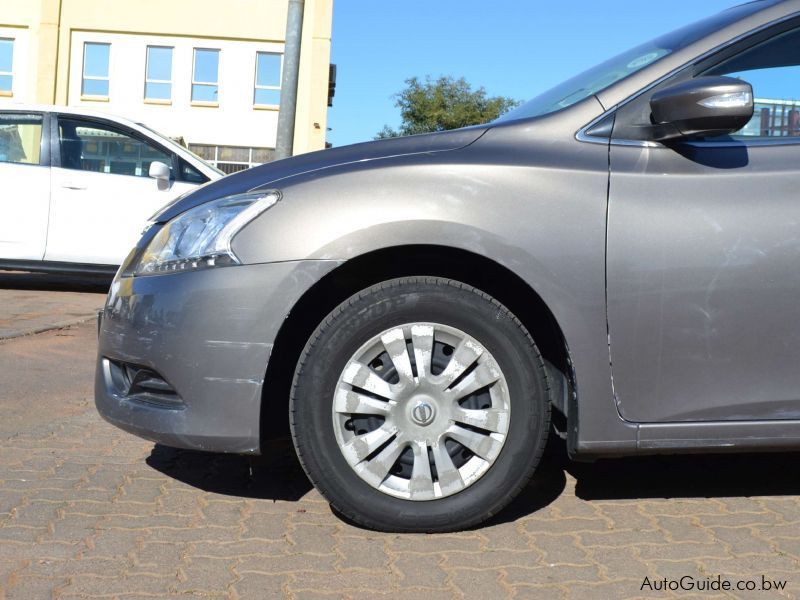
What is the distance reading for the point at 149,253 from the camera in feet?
11.5

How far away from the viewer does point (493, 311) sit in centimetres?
330

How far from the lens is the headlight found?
3293 mm

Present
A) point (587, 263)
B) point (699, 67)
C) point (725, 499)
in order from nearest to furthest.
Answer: point (587, 263) < point (699, 67) < point (725, 499)

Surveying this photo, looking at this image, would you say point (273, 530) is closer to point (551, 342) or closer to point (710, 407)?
point (551, 342)

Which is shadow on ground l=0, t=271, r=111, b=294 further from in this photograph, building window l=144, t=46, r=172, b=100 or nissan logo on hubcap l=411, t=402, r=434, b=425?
building window l=144, t=46, r=172, b=100

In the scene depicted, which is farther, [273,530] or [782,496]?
[782,496]

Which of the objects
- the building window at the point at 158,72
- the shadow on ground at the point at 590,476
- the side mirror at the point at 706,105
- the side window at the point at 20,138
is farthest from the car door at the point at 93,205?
the building window at the point at 158,72

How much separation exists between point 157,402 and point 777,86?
2.27 meters

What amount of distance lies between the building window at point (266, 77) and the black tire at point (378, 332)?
34265 mm

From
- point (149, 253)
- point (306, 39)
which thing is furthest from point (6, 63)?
point (149, 253)

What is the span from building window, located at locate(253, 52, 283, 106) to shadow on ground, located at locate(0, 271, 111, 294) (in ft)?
82.6

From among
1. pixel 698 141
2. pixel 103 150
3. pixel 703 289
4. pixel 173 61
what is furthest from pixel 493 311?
pixel 173 61

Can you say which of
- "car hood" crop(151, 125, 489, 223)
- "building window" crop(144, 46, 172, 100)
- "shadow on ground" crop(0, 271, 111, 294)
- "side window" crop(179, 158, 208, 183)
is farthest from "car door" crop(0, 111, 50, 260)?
"building window" crop(144, 46, 172, 100)

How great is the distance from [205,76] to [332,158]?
3470 cm
